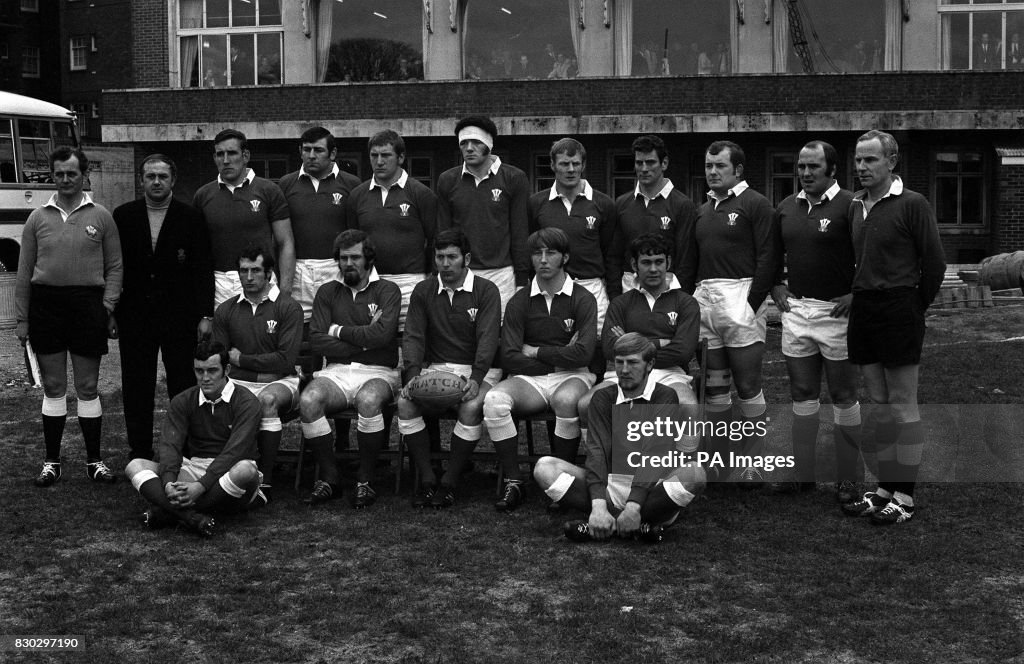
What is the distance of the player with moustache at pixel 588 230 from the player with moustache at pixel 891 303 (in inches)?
69.5

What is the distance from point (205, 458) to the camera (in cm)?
725

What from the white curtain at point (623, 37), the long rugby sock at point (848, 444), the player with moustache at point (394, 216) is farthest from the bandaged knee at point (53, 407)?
the white curtain at point (623, 37)

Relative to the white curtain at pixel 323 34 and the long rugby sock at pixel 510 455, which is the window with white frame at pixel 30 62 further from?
the long rugby sock at pixel 510 455

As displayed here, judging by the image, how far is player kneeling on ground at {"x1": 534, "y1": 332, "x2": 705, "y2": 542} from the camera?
6.52 metres

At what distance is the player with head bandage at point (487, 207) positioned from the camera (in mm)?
8273

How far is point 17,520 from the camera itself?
712 cm

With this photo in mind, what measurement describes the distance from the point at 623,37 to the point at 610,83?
1.73m

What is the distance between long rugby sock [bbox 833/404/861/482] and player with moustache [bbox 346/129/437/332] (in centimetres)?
299

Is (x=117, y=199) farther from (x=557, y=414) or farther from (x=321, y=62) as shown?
(x=557, y=414)

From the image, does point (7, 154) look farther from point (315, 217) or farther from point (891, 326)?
point (891, 326)

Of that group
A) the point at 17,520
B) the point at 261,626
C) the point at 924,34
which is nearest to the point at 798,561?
the point at 261,626

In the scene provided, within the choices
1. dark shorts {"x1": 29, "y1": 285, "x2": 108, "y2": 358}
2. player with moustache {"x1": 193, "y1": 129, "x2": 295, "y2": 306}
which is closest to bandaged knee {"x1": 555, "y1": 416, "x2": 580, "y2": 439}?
player with moustache {"x1": 193, "y1": 129, "x2": 295, "y2": 306}

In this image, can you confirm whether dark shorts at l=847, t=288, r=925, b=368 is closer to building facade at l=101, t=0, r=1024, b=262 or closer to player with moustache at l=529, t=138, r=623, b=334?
player with moustache at l=529, t=138, r=623, b=334

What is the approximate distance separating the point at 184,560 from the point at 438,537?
138 cm
